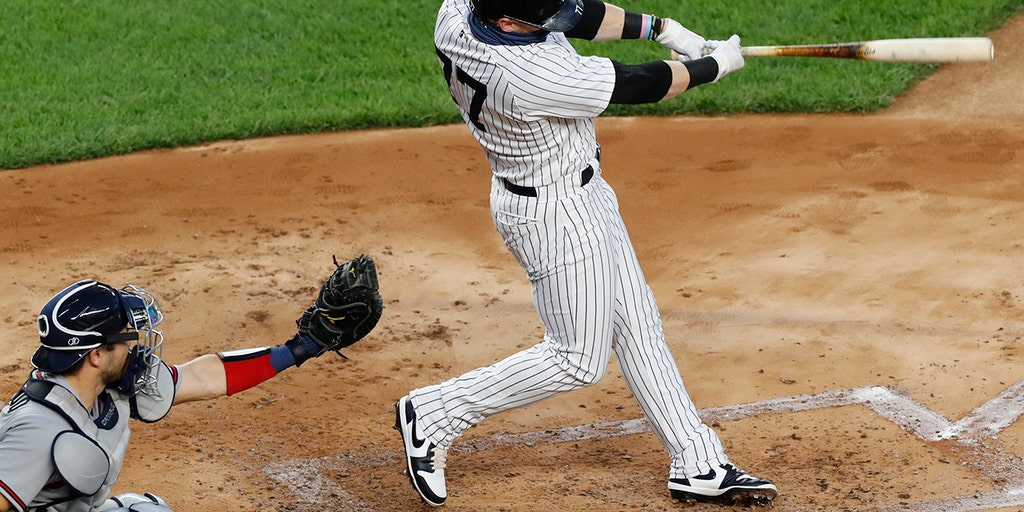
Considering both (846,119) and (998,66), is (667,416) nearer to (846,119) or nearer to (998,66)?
(846,119)

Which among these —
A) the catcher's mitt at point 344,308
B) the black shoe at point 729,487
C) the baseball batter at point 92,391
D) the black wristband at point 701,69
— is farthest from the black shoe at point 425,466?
the black wristband at point 701,69

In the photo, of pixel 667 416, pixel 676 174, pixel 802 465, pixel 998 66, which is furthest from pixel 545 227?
pixel 998 66

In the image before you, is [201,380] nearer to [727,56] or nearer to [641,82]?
[641,82]

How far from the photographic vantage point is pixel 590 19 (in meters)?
5.08

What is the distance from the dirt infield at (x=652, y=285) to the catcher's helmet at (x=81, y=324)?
1.10 meters

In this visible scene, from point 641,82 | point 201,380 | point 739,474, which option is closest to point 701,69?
point 641,82

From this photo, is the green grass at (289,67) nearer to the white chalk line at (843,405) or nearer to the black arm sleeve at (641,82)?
the white chalk line at (843,405)

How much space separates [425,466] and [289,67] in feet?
21.5

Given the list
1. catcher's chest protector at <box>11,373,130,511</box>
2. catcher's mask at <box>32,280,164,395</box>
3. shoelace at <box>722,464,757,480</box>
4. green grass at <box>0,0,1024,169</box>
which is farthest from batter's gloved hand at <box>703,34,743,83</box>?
green grass at <box>0,0,1024,169</box>

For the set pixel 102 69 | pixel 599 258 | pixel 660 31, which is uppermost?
pixel 660 31

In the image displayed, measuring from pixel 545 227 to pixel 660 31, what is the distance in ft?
3.46

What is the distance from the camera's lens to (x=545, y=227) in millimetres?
4355

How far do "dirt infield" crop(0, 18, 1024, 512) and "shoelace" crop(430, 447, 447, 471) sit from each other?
0.14 m

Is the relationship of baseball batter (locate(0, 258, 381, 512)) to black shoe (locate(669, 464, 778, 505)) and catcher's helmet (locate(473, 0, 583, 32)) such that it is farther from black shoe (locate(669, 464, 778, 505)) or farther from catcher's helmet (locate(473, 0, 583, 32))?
black shoe (locate(669, 464, 778, 505))
